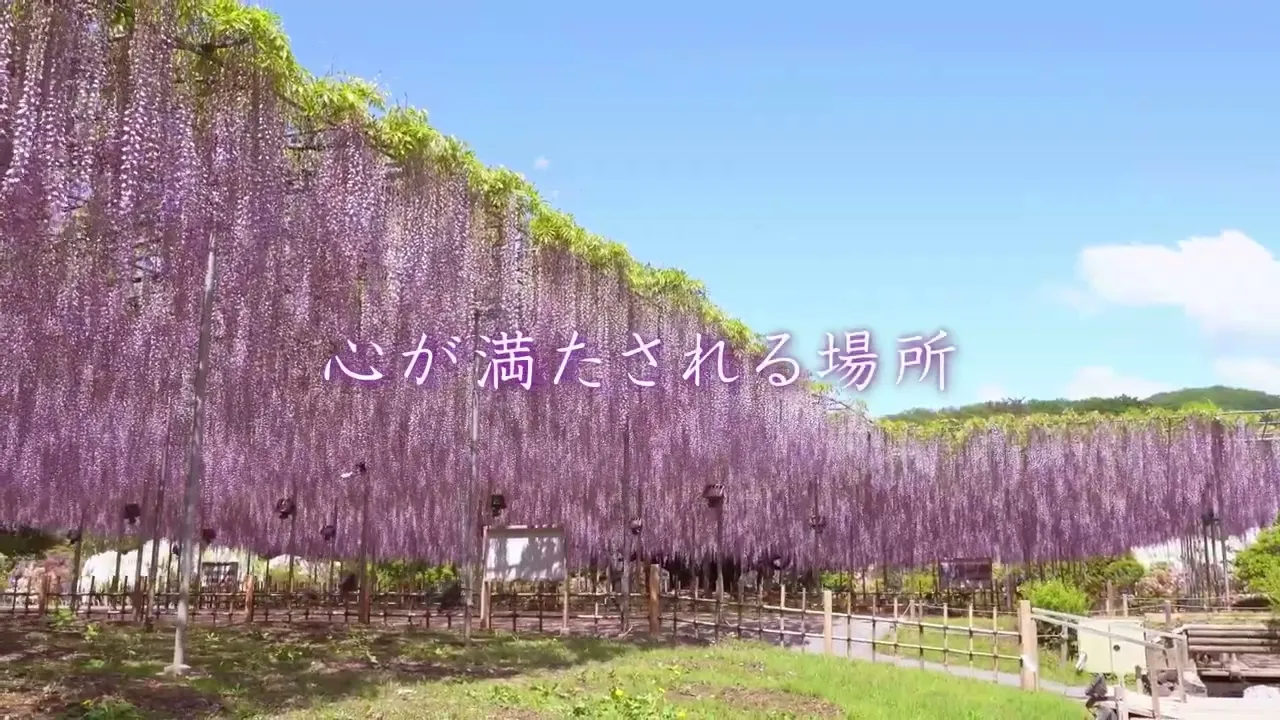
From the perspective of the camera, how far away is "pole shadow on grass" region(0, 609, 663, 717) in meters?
7.43

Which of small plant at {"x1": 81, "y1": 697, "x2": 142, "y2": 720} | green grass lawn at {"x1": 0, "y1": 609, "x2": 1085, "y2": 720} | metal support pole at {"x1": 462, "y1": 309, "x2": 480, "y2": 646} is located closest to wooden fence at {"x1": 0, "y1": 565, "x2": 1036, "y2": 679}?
green grass lawn at {"x1": 0, "y1": 609, "x2": 1085, "y2": 720}

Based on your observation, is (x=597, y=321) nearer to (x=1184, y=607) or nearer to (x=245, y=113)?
(x=245, y=113)

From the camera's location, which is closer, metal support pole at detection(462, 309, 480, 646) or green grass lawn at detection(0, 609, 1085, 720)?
green grass lawn at detection(0, 609, 1085, 720)

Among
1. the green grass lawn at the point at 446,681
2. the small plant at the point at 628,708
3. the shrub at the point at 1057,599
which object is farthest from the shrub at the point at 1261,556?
the small plant at the point at 628,708

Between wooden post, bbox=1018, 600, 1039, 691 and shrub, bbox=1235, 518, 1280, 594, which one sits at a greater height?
shrub, bbox=1235, 518, 1280, 594

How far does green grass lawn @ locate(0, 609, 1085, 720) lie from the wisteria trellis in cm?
375

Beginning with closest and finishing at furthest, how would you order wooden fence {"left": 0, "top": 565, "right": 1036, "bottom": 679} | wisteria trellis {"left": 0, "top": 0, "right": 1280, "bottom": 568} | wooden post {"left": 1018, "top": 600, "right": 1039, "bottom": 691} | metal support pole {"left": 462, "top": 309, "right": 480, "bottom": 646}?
wisteria trellis {"left": 0, "top": 0, "right": 1280, "bottom": 568}
wooden post {"left": 1018, "top": 600, "right": 1039, "bottom": 691}
metal support pole {"left": 462, "top": 309, "right": 480, "bottom": 646}
wooden fence {"left": 0, "top": 565, "right": 1036, "bottom": 679}

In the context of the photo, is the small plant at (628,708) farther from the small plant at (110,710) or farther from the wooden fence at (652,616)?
the wooden fence at (652,616)

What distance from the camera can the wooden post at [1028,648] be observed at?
1259cm

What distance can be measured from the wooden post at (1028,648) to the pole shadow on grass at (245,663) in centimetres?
492

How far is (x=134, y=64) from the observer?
24.9 feet

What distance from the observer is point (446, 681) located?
9414mm

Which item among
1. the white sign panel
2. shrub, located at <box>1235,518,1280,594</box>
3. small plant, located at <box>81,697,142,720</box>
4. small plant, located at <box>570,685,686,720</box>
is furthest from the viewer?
shrub, located at <box>1235,518,1280,594</box>

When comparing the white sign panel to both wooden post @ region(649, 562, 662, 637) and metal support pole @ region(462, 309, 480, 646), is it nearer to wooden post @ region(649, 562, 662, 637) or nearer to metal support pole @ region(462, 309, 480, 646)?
wooden post @ region(649, 562, 662, 637)
